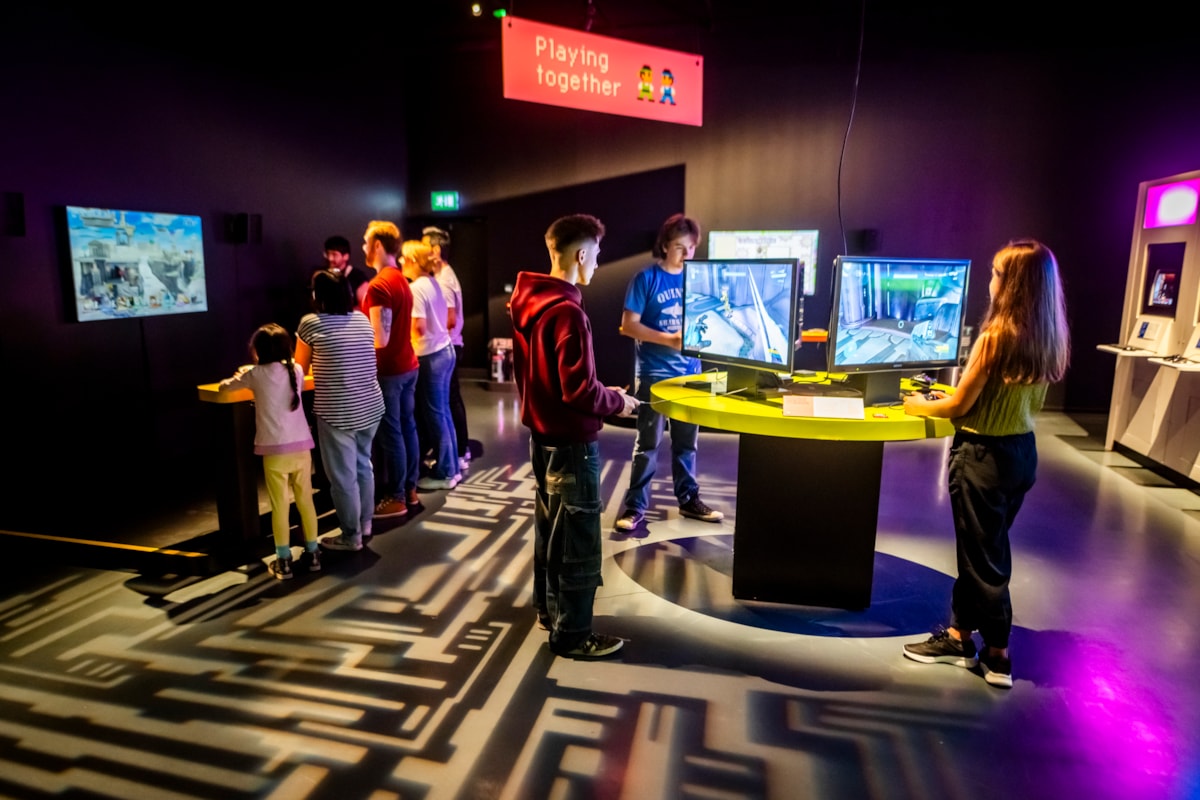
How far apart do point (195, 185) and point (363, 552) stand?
3.32 meters

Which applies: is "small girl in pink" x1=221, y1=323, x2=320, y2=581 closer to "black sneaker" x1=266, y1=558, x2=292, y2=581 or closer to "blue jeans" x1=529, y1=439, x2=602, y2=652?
"black sneaker" x1=266, y1=558, x2=292, y2=581

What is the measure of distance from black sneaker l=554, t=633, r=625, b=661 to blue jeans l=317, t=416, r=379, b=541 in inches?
58.8

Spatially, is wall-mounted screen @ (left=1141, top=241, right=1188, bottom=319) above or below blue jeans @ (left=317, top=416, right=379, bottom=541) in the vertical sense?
above

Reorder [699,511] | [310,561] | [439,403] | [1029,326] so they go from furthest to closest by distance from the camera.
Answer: [439,403] < [699,511] < [310,561] < [1029,326]

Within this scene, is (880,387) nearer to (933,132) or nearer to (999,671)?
(999,671)

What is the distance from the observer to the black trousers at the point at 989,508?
237cm

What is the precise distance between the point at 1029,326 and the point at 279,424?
118 inches

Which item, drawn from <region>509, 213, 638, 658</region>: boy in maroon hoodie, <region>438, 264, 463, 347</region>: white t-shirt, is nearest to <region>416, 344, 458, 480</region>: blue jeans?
<region>438, 264, 463, 347</region>: white t-shirt

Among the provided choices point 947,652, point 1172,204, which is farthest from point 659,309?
point 1172,204

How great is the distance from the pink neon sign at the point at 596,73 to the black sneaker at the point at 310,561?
9.13 feet

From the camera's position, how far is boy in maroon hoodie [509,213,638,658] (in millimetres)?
2449

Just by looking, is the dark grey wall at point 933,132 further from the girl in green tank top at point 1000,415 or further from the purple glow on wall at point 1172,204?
the girl in green tank top at point 1000,415

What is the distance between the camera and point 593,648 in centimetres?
266

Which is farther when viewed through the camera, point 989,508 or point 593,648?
point 593,648
